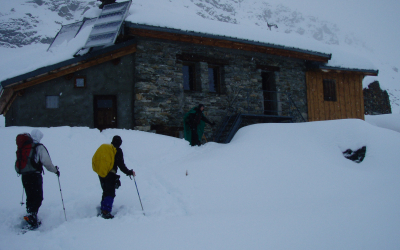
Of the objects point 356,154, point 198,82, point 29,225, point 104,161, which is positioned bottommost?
point 29,225

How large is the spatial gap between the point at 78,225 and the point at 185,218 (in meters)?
1.46

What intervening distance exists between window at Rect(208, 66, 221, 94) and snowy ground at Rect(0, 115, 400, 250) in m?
3.09

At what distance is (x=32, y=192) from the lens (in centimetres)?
410

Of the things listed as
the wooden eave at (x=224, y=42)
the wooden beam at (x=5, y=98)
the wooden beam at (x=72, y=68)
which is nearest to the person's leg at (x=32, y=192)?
the wooden beam at (x=72, y=68)

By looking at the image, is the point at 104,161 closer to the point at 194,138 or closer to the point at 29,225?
the point at 29,225

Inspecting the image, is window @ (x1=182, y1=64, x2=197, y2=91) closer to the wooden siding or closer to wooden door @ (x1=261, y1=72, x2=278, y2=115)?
wooden door @ (x1=261, y1=72, x2=278, y2=115)

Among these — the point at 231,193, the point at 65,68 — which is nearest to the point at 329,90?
the point at 231,193

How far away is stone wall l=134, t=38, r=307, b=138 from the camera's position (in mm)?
9383

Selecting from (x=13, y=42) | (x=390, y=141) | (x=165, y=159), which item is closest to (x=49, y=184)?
(x=165, y=159)

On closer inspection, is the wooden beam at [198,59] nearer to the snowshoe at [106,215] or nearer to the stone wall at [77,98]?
the stone wall at [77,98]

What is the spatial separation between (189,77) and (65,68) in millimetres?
4253

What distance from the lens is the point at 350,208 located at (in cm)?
412

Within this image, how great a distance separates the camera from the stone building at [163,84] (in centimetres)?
870

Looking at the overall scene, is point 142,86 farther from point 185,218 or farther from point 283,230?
point 283,230
